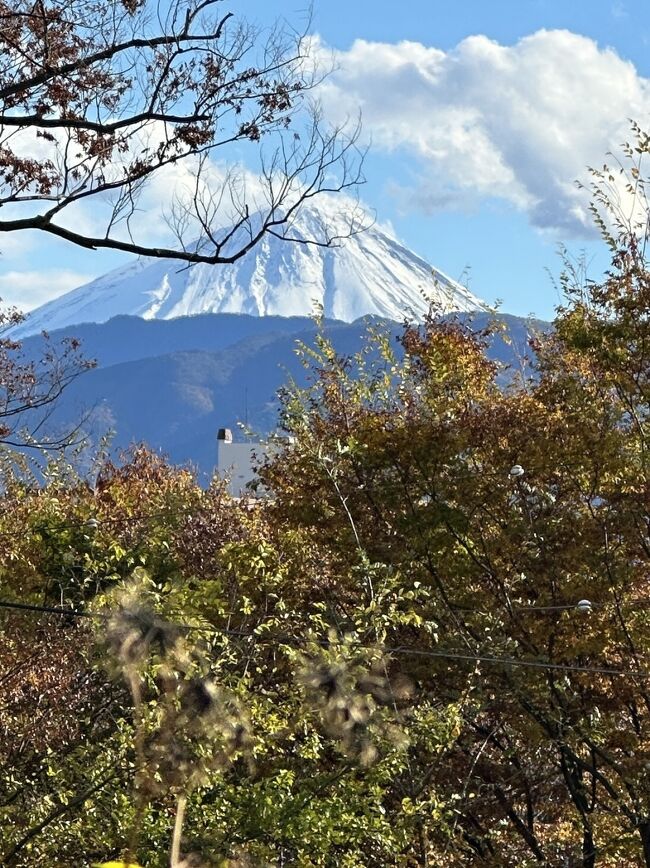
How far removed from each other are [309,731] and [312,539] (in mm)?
4512

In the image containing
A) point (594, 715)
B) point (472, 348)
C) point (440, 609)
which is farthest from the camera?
point (472, 348)

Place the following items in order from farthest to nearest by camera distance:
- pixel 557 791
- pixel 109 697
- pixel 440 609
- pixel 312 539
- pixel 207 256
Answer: pixel 557 791 → pixel 312 539 → pixel 440 609 → pixel 109 697 → pixel 207 256

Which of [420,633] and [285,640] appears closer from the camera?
[285,640]

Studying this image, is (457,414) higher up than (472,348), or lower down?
lower down

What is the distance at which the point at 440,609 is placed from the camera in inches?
510

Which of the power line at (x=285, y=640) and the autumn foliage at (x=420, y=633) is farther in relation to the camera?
the autumn foliage at (x=420, y=633)

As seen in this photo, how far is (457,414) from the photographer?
13367mm

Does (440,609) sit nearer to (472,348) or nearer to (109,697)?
(109,697)

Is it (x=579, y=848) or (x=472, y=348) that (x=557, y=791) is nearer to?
(x=579, y=848)

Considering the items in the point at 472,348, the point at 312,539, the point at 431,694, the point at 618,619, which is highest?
the point at 472,348

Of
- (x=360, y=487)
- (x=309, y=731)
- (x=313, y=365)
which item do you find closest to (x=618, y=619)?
(x=360, y=487)

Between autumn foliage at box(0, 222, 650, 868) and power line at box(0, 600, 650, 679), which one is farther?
autumn foliage at box(0, 222, 650, 868)

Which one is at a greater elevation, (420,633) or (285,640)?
(420,633)

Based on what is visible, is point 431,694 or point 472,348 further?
point 472,348
